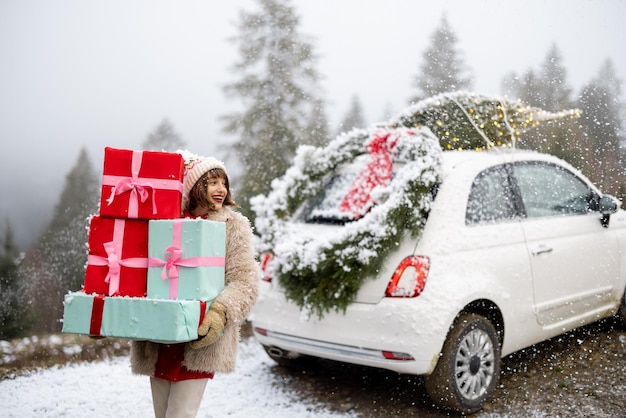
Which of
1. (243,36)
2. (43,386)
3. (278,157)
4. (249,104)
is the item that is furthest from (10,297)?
(243,36)

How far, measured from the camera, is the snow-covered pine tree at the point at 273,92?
14719 millimetres

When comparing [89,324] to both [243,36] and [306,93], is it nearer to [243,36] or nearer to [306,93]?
[306,93]

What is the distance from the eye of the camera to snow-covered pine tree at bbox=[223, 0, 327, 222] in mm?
14719

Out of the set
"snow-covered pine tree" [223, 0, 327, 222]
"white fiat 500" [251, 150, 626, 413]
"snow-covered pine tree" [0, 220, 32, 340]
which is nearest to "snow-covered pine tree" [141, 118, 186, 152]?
"snow-covered pine tree" [223, 0, 327, 222]

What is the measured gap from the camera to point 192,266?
7.64ft

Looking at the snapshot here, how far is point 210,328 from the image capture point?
92.0 inches

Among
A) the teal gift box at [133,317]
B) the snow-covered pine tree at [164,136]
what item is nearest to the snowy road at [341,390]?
the teal gift box at [133,317]

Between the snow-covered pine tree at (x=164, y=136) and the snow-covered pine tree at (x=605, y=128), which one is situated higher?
the snow-covered pine tree at (x=164, y=136)

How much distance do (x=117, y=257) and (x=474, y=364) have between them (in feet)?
8.58

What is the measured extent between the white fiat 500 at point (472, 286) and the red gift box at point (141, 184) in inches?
70.0

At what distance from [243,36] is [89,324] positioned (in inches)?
592

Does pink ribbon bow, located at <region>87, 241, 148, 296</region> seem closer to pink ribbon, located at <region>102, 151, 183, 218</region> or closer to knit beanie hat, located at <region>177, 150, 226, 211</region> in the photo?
pink ribbon, located at <region>102, 151, 183, 218</region>

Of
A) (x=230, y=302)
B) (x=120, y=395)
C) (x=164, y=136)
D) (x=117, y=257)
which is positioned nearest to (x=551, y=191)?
(x=230, y=302)

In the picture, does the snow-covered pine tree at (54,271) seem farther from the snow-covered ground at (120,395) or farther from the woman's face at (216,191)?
the woman's face at (216,191)
